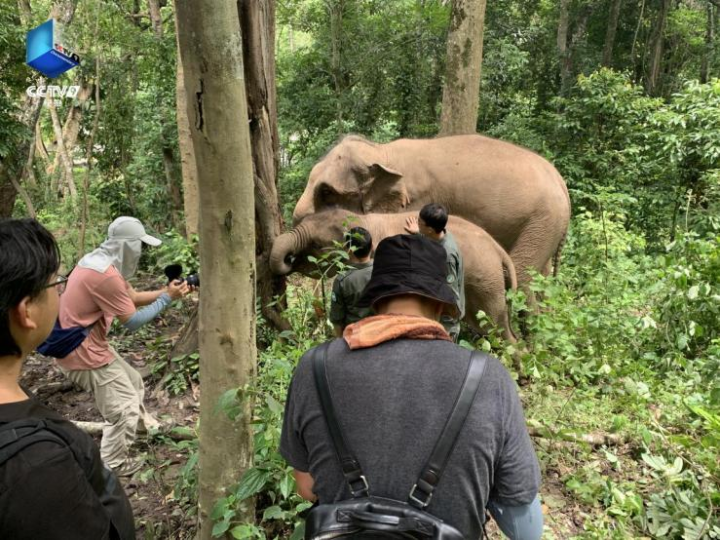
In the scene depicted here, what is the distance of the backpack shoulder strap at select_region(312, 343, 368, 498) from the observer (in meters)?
1.41

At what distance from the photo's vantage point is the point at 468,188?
635cm

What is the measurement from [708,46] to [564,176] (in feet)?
27.2

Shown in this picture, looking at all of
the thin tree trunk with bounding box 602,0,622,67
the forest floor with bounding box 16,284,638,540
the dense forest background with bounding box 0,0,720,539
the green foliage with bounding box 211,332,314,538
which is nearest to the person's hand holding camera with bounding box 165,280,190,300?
the dense forest background with bounding box 0,0,720,539

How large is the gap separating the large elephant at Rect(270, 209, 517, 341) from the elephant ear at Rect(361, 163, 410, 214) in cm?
85

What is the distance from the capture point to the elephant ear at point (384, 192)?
6.39 m

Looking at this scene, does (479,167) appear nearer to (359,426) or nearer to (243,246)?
(243,246)

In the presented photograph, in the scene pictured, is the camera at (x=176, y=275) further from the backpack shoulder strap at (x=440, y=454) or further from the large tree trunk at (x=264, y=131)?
the backpack shoulder strap at (x=440, y=454)

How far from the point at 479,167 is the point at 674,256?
2.29m

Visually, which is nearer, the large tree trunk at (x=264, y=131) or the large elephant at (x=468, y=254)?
the large tree trunk at (x=264, y=131)

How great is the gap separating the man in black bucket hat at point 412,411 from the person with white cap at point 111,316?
2.17 metres

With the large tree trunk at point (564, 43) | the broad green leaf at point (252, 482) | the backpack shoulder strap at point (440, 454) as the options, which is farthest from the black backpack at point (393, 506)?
the large tree trunk at point (564, 43)

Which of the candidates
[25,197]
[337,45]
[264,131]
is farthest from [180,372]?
[337,45]

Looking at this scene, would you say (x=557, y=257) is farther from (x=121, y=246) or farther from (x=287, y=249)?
(x=121, y=246)

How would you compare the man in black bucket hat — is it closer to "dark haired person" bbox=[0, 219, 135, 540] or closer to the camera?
"dark haired person" bbox=[0, 219, 135, 540]
